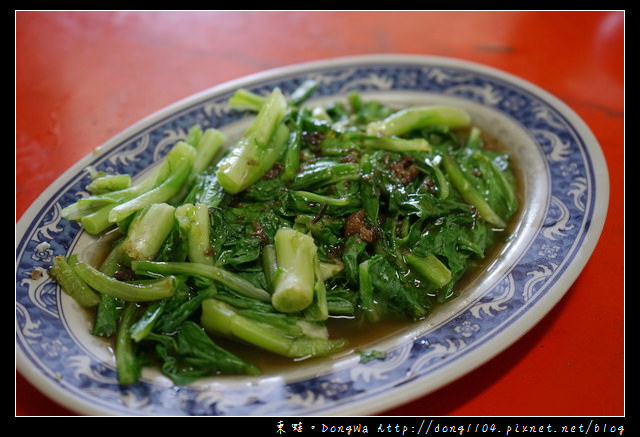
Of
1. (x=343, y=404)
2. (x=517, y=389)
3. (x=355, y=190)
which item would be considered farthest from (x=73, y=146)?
(x=517, y=389)

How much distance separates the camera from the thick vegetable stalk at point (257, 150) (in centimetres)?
271

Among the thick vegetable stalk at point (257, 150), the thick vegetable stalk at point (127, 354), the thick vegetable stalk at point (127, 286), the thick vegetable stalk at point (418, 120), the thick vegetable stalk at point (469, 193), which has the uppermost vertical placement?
the thick vegetable stalk at point (418, 120)

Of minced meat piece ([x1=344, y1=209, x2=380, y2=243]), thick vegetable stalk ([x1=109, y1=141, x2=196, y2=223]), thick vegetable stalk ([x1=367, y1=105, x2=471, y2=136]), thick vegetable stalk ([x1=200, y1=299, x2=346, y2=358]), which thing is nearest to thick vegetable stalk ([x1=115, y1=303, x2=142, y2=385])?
thick vegetable stalk ([x1=200, y1=299, x2=346, y2=358])

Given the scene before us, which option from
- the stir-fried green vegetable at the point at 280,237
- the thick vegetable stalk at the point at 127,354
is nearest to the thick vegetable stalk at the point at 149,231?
the stir-fried green vegetable at the point at 280,237

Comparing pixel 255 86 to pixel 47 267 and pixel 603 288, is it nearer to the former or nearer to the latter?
pixel 47 267

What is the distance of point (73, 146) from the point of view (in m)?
3.70

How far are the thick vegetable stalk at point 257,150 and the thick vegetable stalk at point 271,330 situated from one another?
0.66 m

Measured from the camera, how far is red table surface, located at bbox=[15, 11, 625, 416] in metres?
2.27

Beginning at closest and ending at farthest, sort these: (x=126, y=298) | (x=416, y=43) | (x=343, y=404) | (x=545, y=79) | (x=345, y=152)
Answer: (x=343, y=404) < (x=126, y=298) < (x=345, y=152) < (x=545, y=79) < (x=416, y=43)

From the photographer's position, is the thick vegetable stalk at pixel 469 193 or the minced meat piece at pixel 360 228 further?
the thick vegetable stalk at pixel 469 193

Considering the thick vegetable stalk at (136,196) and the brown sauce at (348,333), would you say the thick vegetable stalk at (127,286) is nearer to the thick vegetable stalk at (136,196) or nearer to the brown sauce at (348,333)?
the brown sauce at (348,333)

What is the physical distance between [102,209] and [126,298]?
553mm

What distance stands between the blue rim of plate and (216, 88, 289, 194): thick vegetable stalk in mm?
594

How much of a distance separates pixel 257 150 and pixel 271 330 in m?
1.00
